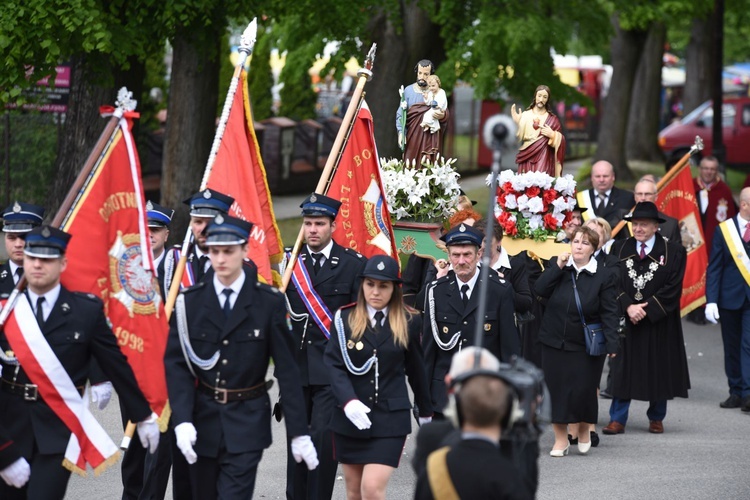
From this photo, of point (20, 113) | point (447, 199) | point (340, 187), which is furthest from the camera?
point (20, 113)

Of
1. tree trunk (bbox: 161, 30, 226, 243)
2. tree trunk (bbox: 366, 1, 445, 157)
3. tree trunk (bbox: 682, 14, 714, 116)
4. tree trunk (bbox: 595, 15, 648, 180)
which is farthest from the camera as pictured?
tree trunk (bbox: 682, 14, 714, 116)

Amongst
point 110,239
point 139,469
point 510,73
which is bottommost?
point 139,469

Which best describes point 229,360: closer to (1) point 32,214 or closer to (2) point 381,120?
(1) point 32,214

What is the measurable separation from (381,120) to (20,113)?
17.7 feet

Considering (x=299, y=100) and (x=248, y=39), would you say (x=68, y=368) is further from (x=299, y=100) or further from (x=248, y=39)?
(x=299, y=100)

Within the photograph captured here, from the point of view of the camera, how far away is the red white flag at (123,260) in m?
7.76

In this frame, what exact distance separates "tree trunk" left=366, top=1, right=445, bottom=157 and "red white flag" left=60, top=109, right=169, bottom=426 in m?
13.2

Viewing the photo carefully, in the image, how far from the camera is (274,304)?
24.1 feet

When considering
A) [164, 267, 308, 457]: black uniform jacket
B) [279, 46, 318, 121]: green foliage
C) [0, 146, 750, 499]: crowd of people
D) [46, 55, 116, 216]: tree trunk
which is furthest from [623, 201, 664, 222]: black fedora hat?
[279, 46, 318, 121]: green foliage

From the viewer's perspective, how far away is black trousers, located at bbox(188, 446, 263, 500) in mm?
7188

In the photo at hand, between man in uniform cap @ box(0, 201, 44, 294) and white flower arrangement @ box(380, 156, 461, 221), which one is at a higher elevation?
white flower arrangement @ box(380, 156, 461, 221)

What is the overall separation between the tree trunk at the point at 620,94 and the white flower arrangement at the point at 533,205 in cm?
1655

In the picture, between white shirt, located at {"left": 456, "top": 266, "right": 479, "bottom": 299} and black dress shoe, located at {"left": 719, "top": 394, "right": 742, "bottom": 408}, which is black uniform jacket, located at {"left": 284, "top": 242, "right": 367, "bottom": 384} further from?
black dress shoe, located at {"left": 719, "top": 394, "right": 742, "bottom": 408}

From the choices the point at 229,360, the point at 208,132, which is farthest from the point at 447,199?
the point at 208,132
